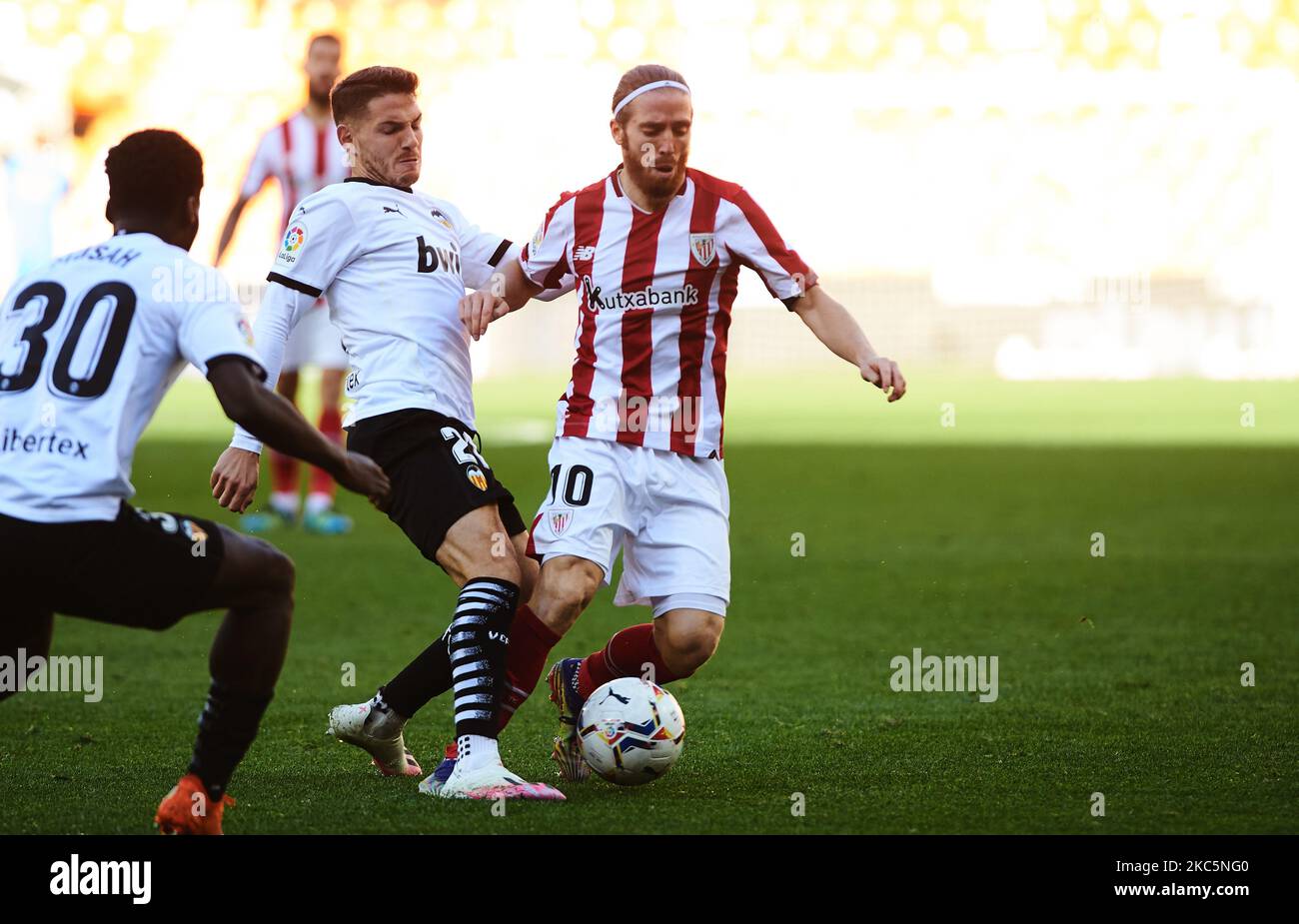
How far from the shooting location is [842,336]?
4570 millimetres

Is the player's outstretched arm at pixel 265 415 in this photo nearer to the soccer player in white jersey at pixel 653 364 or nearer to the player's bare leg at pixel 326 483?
the soccer player in white jersey at pixel 653 364

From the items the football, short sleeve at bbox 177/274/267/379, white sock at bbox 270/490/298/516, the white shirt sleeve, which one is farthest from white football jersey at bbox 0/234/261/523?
white sock at bbox 270/490/298/516

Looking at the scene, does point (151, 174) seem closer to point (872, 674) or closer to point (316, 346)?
point (872, 674)

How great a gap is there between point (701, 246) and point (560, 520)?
84 centimetres

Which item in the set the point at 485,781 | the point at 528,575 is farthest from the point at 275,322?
the point at 485,781

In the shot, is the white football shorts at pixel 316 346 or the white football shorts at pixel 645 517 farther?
the white football shorts at pixel 316 346

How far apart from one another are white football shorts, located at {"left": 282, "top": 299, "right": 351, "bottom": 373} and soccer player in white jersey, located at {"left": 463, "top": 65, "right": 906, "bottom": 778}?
5.22 metres

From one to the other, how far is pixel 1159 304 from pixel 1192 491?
16.4 meters

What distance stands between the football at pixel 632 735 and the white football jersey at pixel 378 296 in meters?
0.85

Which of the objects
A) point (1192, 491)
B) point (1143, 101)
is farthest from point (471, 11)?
point (1192, 491)

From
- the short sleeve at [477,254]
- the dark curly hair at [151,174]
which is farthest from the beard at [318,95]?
the dark curly hair at [151,174]

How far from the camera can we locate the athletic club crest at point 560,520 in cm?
443

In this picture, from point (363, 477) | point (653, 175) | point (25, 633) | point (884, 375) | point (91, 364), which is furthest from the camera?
point (653, 175)
